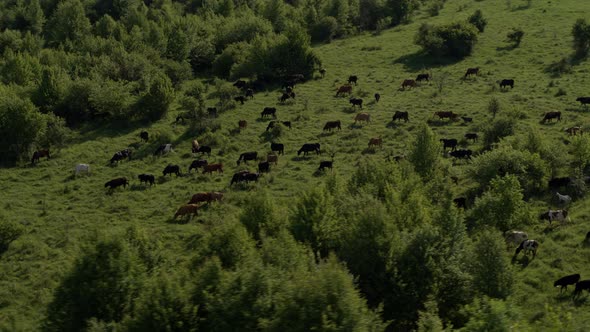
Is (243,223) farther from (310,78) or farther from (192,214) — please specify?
(310,78)

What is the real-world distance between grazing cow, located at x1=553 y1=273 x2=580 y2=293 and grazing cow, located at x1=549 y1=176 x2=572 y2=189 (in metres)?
10.7

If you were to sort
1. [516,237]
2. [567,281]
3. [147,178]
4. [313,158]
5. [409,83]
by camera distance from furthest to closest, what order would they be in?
[409,83] < [313,158] < [147,178] < [516,237] < [567,281]

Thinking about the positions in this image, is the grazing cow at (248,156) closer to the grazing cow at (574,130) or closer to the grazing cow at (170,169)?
the grazing cow at (170,169)

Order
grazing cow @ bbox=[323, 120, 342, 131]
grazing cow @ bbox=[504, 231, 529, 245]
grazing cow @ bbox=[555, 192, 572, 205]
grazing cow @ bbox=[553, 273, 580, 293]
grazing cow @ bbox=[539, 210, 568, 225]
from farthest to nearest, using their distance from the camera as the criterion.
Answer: grazing cow @ bbox=[323, 120, 342, 131] → grazing cow @ bbox=[555, 192, 572, 205] → grazing cow @ bbox=[539, 210, 568, 225] → grazing cow @ bbox=[504, 231, 529, 245] → grazing cow @ bbox=[553, 273, 580, 293]

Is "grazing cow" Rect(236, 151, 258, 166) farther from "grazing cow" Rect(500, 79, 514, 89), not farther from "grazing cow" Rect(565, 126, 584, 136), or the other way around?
"grazing cow" Rect(500, 79, 514, 89)

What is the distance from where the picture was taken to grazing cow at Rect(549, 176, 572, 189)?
30.5 metres

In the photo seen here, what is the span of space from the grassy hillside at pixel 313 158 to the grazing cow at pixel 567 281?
345 millimetres

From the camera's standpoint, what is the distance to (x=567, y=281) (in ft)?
70.4

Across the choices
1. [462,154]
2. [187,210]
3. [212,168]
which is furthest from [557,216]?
[212,168]

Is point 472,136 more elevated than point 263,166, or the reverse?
point 263,166

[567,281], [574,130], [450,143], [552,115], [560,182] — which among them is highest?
[450,143]

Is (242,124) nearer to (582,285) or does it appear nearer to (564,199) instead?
(564,199)

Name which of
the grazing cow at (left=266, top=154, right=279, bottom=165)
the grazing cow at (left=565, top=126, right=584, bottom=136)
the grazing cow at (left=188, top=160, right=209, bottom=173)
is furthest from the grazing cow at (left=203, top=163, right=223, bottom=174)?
the grazing cow at (left=565, top=126, right=584, bottom=136)

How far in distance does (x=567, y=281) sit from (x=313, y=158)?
20.8 m
